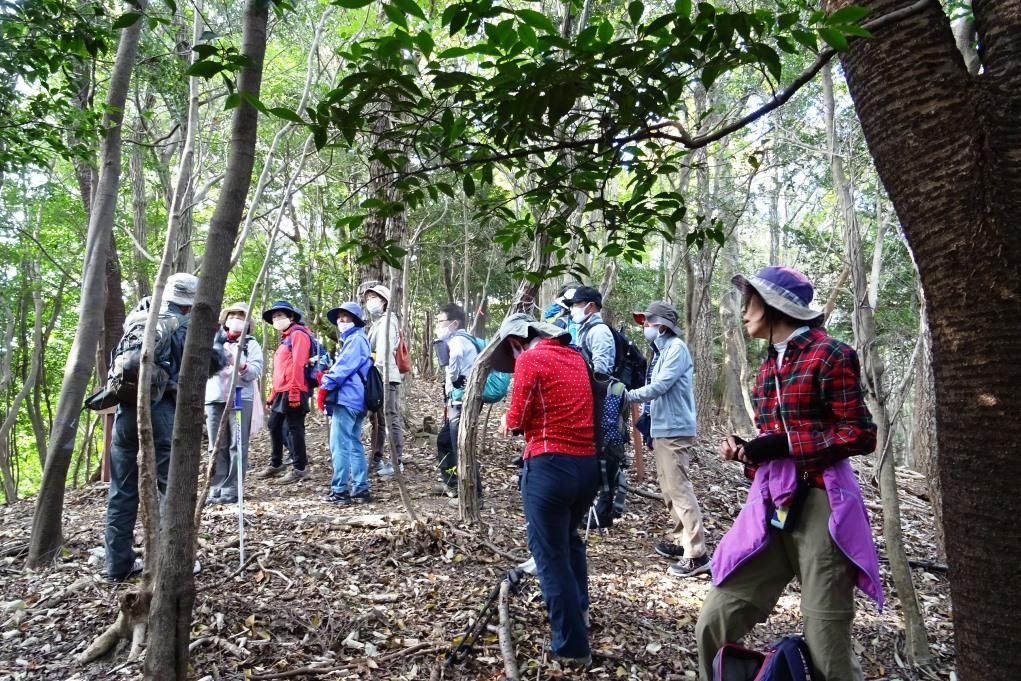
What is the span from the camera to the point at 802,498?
278cm

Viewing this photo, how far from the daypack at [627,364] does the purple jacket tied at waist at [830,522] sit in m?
3.24

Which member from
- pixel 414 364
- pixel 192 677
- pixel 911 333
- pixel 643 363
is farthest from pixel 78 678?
pixel 414 364

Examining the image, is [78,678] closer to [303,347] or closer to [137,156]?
[303,347]

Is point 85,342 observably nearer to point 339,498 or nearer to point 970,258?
point 339,498

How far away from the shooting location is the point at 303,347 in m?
7.65

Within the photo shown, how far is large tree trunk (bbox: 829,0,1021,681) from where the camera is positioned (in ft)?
6.07

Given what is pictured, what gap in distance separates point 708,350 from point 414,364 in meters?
11.1

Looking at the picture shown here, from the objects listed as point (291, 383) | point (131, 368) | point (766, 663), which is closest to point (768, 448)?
point (766, 663)

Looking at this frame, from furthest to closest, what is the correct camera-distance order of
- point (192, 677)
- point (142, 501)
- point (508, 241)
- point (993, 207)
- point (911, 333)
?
1. point (911, 333)
2. point (142, 501)
3. point (192, 677)
4. point (508, 241)
5. point (993, 207)

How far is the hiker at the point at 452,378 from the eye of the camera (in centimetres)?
691

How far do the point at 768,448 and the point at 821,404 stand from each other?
0.91ft

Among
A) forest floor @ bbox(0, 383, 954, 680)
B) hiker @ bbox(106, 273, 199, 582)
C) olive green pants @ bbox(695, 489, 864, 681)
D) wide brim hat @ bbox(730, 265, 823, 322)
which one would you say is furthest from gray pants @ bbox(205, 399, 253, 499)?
wide brim hat @ bbox(730, 265, 823, 322)

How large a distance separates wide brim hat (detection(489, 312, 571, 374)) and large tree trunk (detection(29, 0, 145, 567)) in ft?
10.1

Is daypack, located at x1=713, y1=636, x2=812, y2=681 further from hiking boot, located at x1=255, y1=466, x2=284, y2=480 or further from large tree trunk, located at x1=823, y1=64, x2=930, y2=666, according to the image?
hiking boot, located at x1=255, y1=466, x2=284, y2=480
